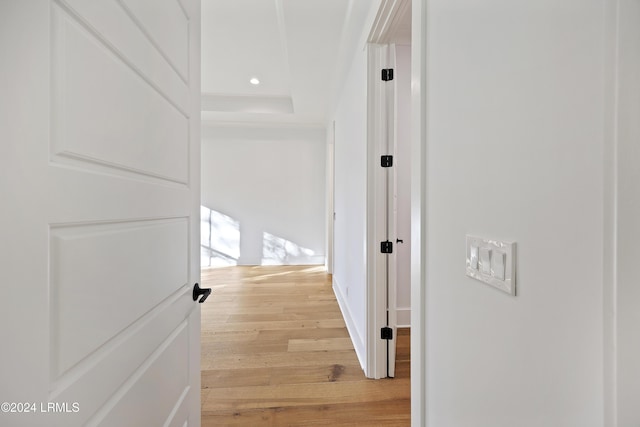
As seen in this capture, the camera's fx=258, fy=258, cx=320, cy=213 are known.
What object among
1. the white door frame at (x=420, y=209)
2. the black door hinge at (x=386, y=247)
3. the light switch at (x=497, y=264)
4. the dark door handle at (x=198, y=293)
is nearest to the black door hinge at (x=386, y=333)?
the black door hinge at (x=386, y=247)

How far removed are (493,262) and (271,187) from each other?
459 cm

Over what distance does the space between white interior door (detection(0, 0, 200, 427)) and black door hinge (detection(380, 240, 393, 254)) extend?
1.19 m

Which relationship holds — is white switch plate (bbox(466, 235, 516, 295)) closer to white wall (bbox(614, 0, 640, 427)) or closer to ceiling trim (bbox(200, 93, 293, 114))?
white wall (bbox(614, 0, 640, 427))

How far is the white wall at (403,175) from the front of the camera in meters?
2.45

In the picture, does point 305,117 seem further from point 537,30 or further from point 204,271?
point 537,30

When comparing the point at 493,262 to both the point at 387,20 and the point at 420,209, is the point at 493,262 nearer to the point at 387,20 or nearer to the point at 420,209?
the point at 420,209

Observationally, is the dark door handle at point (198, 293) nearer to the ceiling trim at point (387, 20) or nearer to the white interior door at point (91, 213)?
the white interior door at point (91, 213)

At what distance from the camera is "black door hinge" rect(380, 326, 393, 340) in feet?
5.61

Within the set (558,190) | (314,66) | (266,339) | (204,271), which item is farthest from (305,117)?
(558,190)

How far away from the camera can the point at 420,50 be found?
35.1 inches

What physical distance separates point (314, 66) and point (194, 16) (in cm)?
202

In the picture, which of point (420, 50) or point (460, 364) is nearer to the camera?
point (460, 364)

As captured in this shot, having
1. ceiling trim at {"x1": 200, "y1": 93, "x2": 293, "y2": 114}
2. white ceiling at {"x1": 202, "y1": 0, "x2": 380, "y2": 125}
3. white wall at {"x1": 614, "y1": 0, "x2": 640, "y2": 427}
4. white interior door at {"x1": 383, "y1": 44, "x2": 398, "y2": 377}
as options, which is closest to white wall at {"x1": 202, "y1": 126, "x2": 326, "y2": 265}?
white ceiling at {"x1": 202, "y1": 0, "x2": 380, "y2": 125}

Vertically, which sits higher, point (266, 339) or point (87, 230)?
point (87, 230)
